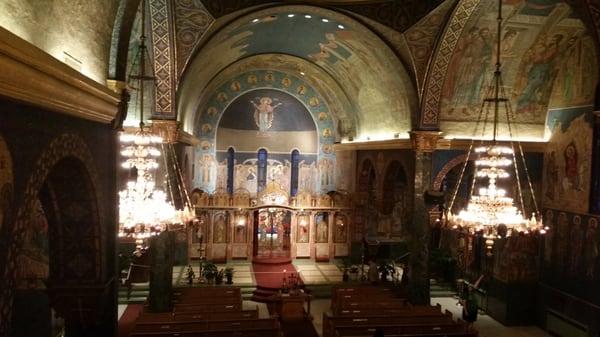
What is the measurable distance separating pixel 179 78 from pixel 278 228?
1199 cm

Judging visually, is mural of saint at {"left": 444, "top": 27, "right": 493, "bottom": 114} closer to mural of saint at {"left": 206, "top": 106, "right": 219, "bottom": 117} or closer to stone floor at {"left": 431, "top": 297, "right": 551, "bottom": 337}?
stone floor at {"left": 431, "top": 297, "right": 551, "bottom": 337}

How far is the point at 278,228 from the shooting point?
79.7 ft

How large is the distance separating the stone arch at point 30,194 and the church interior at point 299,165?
30 millimetres

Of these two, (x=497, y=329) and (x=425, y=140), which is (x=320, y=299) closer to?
(x=497, y=329)

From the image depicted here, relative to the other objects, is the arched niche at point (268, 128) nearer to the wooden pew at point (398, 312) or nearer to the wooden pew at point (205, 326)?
the wooden pew at point (398, 312)

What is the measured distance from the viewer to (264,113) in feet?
83.5

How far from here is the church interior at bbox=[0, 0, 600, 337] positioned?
22.1 ft

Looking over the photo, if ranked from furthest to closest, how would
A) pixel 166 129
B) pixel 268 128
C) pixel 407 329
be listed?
pixel 268 128 < pixel 166 129 < pixel 407 329

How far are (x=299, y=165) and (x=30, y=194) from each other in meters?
21.3

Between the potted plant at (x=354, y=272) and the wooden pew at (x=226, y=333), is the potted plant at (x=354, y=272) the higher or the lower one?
the lower one

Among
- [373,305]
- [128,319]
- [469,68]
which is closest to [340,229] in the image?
[373,305]

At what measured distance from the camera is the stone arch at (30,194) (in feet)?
14.0

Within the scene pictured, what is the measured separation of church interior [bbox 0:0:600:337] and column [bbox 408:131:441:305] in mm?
71

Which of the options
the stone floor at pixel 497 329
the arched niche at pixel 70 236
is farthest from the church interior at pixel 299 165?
the stone floor at pixel 497 329
